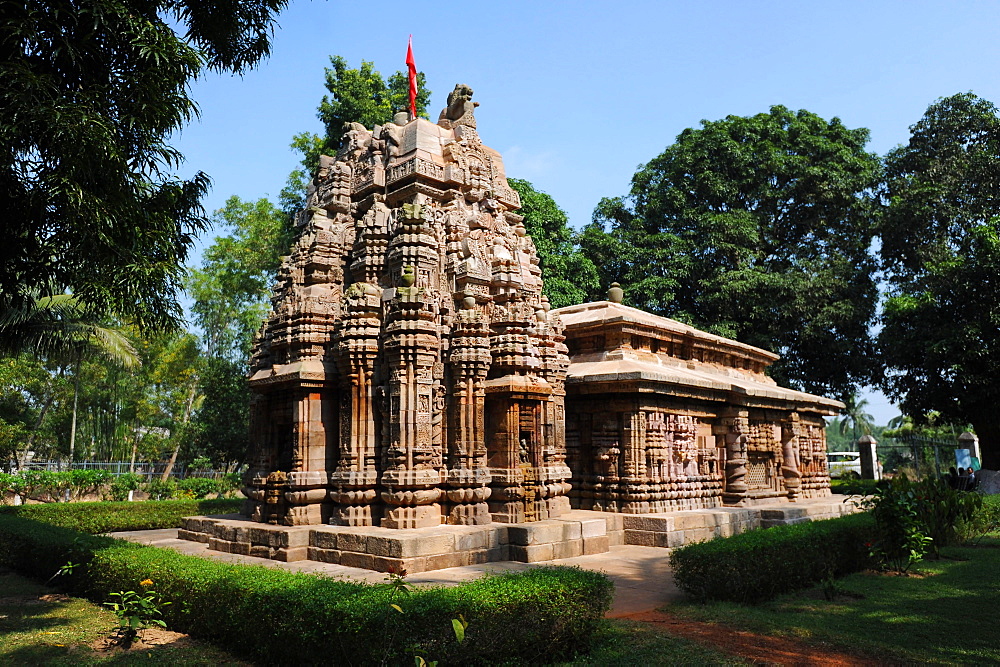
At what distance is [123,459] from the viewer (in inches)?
1414

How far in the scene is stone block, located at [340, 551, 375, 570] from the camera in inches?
339

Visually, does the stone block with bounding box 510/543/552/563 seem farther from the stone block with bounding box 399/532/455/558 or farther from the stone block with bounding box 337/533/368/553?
the stone block with bounding box 337/533/368/553

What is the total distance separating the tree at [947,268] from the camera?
65.6ft

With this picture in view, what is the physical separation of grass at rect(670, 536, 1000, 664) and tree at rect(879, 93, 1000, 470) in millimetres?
12826

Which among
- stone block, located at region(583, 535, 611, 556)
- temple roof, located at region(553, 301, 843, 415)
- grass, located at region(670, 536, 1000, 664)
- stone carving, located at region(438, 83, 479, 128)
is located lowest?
grass, located at region(670, 536, 1000, 664)

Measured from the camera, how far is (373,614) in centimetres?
508

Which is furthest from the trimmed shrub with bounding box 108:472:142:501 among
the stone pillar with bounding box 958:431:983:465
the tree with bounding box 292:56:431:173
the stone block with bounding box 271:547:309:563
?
the stone pillar with bounding box 958:431:983:465

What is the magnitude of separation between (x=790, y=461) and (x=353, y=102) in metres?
18.8

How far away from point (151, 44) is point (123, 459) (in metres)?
34.1

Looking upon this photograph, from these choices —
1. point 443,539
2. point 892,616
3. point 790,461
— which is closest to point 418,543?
point 443,539

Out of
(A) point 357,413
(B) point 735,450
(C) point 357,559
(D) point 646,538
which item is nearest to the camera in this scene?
(C) point 357,559

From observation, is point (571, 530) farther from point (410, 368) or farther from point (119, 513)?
point (119, 513)

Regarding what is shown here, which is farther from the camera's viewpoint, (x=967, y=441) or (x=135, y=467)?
(x=135, y=467)

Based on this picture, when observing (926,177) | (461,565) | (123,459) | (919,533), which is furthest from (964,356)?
(123,459)
